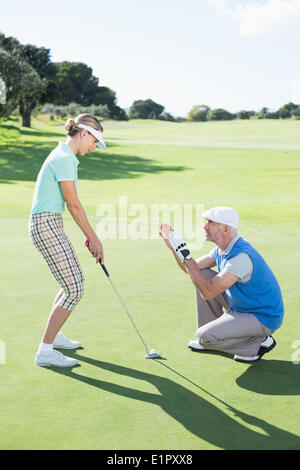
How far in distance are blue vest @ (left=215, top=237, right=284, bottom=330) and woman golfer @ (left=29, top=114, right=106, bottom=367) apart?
3.66ft

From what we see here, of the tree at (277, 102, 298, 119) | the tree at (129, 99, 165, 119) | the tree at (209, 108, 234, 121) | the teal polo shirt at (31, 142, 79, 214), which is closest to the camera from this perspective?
the teal polo shirt at (31, 142, 79, 214)

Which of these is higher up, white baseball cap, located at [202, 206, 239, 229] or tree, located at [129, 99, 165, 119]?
tree, located at [129, 99, 165, 119]

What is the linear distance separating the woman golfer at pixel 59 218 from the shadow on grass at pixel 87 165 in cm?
2080

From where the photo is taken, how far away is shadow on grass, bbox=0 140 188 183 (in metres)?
27.1

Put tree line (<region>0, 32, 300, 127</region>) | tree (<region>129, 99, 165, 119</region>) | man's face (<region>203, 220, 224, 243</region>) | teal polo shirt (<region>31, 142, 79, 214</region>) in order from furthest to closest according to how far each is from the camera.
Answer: tree (<region>129, 99, 165, 119</region>) → tree line (<region>0, 32, 300, 127</region>) → man's face (<region>203, 220, 224, 243</region>) → teal polo shirt (<region>31, 142, 79, 214</region>)

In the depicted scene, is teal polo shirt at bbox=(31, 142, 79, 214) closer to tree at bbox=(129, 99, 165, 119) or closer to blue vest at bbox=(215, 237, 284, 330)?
blue vest at bbox=(215, 237, 284, 330)

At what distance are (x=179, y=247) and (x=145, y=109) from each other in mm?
116948

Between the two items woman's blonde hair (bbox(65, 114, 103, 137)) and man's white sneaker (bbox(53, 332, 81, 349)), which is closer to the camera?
woman's blonde hair (bbox(65, 114, 103, 137))

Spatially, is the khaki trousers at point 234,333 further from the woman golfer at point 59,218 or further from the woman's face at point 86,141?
the woman's face at point 86,141

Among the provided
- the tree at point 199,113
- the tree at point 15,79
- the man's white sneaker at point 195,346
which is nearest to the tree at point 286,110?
the tree at point 199,113

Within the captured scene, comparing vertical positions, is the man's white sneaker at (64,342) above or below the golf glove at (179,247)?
below

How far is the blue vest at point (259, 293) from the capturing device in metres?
4.52

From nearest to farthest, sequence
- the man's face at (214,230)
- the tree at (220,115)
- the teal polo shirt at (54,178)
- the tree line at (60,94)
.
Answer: the teal polo shirt at (54,178) → the man's face at (214,230) → the tree line at (60,94) → the tree at (220,115)

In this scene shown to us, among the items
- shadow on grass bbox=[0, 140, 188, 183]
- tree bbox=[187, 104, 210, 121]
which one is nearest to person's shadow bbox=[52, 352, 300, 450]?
shadow on grass bbox=[0, 140, 188, 183]
